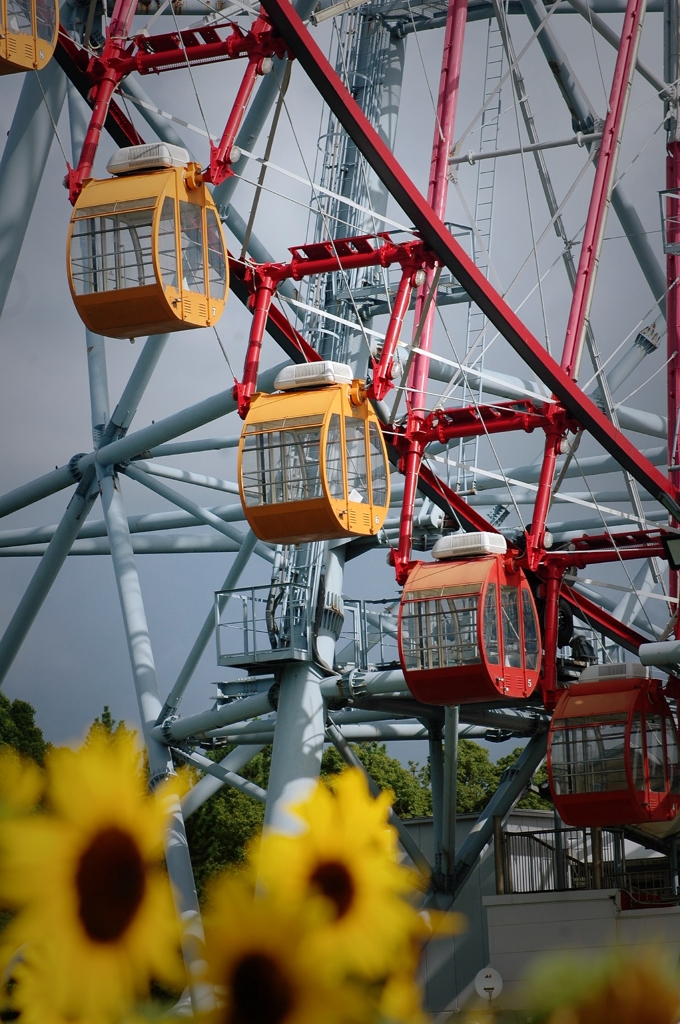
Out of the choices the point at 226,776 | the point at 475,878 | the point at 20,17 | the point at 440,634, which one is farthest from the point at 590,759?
the point at 20,17

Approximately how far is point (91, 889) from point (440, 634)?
20797mm

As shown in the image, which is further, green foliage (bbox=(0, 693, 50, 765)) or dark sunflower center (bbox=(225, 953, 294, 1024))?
green foliage (bbox=(0, 693, 50, 765))

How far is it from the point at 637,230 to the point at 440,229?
12.6 meters

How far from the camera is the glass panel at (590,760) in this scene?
25250 millimetres

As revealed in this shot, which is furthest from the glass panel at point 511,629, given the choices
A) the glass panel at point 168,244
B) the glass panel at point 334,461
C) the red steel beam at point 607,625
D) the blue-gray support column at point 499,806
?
the blue-gray support column at point 499,806

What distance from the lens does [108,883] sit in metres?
1.22

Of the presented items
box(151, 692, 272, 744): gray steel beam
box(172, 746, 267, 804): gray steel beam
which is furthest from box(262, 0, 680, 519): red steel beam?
box(172, 746, 267, 804): gray steel beam

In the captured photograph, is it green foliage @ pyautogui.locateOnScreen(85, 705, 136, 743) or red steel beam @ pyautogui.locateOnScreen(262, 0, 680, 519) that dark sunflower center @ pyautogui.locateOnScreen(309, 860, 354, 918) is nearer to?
green foliage @ pyautogui.locateOnScreen(85, 705, 136, 743)

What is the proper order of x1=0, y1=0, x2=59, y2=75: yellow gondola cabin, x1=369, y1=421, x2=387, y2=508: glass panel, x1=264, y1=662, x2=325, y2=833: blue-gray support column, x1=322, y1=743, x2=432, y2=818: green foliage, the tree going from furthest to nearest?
x1=322, y1=743, x2=432, y2=818: green foliage, the tree, x1=264, y1=662, x2=325, y2=833: blue-gray support column, x1=369, y1=421, x2=387, y2=508: glass panel, x1=0, y1=0, x2=59, y2=75: yellow gondola cabin

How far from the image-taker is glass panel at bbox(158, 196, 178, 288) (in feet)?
52.4

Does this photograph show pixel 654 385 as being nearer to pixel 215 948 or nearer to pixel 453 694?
pixel 453 694

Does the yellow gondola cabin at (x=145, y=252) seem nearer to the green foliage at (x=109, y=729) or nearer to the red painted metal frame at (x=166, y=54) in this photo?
the red painted metal frame at (x=166, y=54)

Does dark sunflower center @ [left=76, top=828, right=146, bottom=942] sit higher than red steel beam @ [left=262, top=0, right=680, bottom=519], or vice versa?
red steel beam @ [left=262, top=0, right=680, bottom=519]

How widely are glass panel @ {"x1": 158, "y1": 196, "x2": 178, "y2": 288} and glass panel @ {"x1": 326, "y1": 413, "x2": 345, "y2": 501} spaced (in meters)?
3.29
